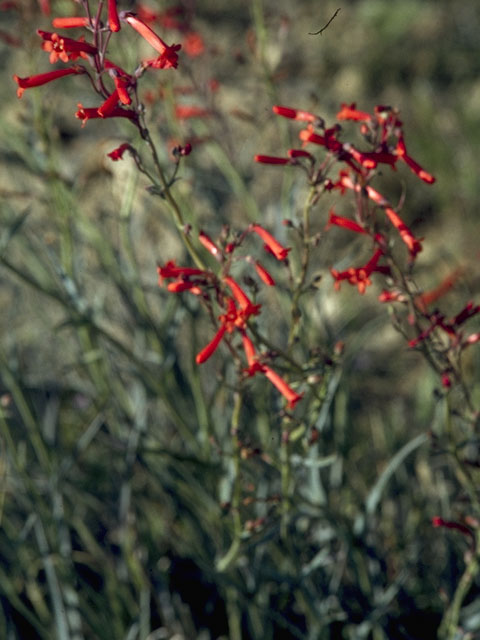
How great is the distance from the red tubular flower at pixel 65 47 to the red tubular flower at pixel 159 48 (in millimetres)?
137

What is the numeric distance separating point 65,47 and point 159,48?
0.70 feet

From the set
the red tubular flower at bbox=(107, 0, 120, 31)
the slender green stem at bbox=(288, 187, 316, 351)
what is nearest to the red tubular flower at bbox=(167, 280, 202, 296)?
the slender green stem at bbox=(288, 187, 316, 351)

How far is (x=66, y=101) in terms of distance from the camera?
7270mm

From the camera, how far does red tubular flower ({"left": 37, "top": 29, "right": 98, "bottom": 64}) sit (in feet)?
5.81

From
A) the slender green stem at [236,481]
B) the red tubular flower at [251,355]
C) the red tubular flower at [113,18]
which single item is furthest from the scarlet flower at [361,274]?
the red tubular flower at [113,18]

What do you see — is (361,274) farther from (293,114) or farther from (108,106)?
(108,106)

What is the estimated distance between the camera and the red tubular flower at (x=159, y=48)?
1740 mm

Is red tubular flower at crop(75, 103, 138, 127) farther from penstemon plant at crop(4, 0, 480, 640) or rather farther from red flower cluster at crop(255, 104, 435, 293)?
red flower cluster at crop(255, 104, 435, 293)

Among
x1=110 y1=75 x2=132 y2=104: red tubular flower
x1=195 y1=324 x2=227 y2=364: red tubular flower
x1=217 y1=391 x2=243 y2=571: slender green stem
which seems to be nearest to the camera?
x1=110 y1=75 x2=132 y2=104: red tubular flower

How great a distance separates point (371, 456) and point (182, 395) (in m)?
1.13

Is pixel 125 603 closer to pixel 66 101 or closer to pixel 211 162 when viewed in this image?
pixel 211 162

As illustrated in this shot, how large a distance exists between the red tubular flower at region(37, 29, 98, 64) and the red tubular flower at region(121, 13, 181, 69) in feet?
0.45

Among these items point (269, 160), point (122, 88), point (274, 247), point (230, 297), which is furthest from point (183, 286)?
point (122, 88)

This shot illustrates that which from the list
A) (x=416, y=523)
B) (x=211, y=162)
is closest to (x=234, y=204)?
(x=211, y=162)
